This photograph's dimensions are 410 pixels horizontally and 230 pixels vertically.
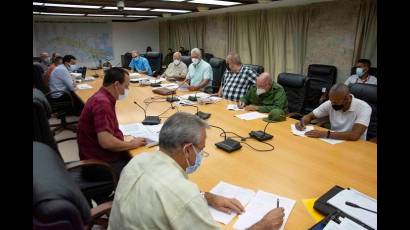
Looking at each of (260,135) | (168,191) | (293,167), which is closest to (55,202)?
(168,191)

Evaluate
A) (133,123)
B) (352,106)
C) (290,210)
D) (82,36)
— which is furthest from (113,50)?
(290,210)

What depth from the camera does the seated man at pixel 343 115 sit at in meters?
2.19

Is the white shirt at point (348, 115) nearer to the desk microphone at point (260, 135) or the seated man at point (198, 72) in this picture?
the desk microphone at point (260, 135)

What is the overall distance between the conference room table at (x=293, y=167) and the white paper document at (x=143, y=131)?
17cm

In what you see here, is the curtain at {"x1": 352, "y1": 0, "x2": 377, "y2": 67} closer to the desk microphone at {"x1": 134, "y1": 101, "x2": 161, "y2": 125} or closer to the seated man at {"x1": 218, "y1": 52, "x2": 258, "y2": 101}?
the seated man at {"x1": 218, "y1": 52, "x2": 258, "y2": 101}

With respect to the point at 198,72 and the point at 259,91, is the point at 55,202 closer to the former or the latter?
the point at 259,91

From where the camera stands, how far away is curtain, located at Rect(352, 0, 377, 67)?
14.7 feet

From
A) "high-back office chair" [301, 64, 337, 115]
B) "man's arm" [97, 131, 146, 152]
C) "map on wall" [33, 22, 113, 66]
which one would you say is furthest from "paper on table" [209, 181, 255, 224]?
"map on wall" [33, 22, 113, 66]

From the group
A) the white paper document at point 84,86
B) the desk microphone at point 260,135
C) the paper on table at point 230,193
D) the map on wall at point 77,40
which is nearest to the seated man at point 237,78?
the desk microphone at point 260,135

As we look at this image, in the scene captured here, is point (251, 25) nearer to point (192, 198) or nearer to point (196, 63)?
point (196, 63)

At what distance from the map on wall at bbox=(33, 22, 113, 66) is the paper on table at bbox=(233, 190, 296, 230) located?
32.8 feet

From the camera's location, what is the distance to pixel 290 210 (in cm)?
131
